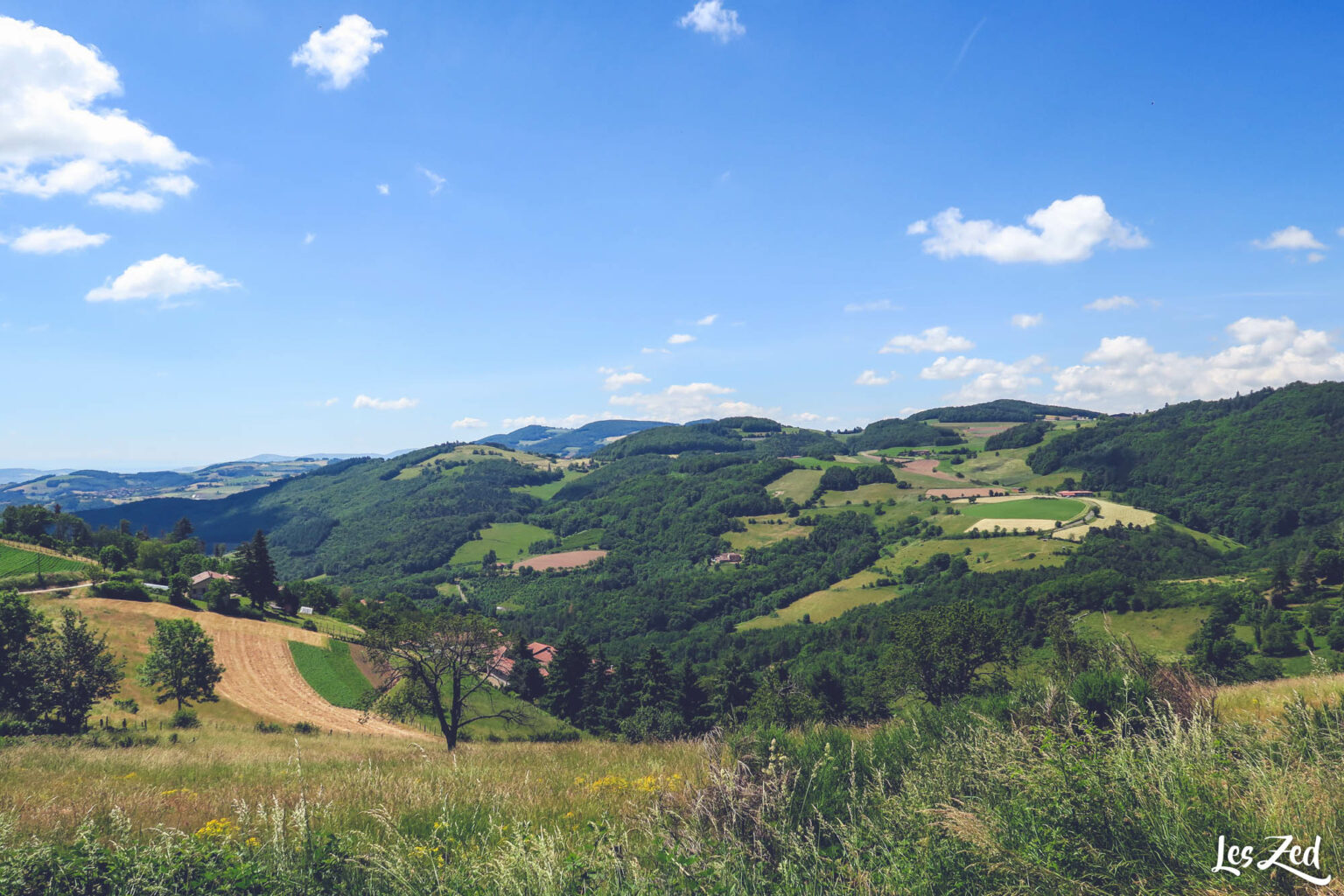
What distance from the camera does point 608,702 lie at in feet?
217

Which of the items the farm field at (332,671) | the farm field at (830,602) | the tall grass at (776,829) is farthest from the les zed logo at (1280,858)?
the farm field at (830,602)

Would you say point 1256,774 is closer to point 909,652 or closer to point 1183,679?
point 1183,679

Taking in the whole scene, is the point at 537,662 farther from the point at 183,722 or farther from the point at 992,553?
the point at 992,553

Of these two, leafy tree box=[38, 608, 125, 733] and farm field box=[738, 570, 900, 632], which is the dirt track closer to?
leafy tree box=[38, 608, 125, 733]

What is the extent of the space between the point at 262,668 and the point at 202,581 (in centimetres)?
3115

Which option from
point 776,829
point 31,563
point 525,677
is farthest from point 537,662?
point 776,829

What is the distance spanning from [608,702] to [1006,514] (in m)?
142

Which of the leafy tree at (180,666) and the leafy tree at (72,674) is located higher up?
the leafy tree at (72,674)

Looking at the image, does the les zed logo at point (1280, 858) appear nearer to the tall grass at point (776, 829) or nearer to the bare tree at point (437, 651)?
the tall grass at point (776, 829)

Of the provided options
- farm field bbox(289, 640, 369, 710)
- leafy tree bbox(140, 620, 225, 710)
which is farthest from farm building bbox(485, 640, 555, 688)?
leafy tree bbox(140, 620, 225, 710)

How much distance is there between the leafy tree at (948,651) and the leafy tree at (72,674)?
45.2 meters

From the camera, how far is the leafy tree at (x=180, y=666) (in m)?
40.0

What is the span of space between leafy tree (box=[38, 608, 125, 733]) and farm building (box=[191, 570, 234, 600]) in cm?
4866

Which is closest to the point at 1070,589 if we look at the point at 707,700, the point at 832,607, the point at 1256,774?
the point at 832,607
